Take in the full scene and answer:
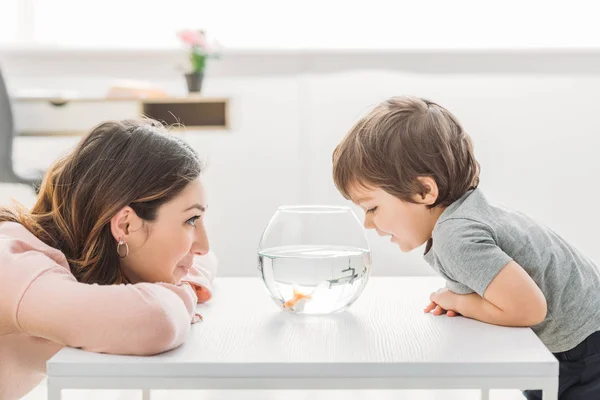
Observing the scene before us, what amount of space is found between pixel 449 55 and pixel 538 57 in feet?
1.29

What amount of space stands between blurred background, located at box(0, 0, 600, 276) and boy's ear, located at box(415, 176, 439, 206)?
205 centimetres

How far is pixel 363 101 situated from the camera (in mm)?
3592

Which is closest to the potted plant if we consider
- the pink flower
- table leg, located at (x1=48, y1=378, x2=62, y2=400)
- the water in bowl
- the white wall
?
the pink flower

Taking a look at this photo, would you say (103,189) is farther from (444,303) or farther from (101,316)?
A: (444,303)

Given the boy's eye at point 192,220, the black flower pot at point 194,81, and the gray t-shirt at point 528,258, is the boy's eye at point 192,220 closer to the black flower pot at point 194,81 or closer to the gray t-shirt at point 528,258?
the gray t-shirt at point 528,258

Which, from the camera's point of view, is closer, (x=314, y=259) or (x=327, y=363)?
(x=327, y=363)

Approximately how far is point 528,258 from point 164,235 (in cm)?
60

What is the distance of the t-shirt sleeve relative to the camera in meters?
1.20

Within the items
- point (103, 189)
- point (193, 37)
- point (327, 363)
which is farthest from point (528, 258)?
point (193, 37)

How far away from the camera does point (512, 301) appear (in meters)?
1.16

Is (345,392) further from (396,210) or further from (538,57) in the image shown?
(538,57)

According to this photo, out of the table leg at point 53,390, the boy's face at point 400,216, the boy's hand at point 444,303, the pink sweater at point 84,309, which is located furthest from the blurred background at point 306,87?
the table leg at point 53,390

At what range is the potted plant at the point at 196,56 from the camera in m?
3.45

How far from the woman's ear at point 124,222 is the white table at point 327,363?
242 millimetres
